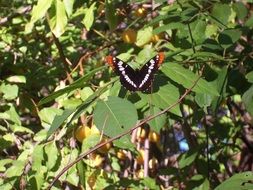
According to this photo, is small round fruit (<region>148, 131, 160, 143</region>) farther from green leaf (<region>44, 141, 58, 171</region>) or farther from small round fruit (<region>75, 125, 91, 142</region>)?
green leaf (<region>44, 141, 58, 171</region>)

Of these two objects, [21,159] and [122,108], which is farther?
[21,159]

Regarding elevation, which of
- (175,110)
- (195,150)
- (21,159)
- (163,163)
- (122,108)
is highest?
(122,108)

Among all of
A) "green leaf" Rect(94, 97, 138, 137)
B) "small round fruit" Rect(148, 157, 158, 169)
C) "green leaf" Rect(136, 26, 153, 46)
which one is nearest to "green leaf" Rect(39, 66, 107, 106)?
"green leaf" Rect(94, 97, 138, 137)

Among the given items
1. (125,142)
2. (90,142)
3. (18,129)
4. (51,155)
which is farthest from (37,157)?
(125,142)

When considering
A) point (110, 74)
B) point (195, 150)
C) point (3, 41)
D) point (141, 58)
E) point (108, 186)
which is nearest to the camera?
point (141, 58)

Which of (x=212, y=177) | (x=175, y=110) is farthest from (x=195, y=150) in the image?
(x=175, y=110)

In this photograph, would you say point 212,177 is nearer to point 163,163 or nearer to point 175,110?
point 163,163

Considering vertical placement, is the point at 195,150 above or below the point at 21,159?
below
